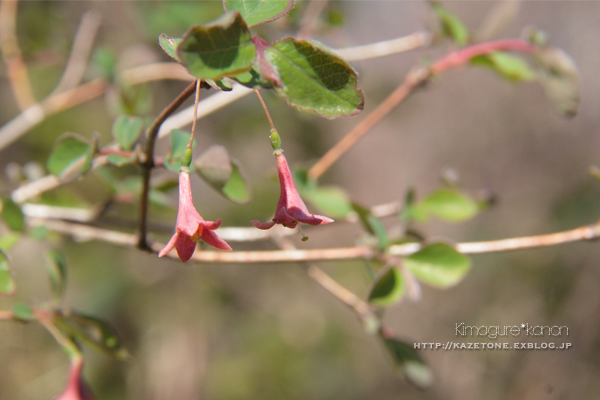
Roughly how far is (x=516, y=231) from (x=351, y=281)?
126cm

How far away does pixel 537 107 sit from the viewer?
10.6 feet

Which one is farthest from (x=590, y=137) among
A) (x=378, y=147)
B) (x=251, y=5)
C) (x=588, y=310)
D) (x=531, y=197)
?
(x=251, y=5)

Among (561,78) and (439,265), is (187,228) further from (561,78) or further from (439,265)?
(561,78)

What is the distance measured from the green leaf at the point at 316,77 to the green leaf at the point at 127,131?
253 mm

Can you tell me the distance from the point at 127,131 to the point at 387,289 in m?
0.44

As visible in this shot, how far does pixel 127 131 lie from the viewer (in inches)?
20.0

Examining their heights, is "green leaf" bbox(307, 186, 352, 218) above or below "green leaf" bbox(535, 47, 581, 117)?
below

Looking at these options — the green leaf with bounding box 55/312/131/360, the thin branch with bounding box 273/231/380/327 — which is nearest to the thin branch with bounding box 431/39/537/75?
the thin branch with bounding box 273/231/380/327

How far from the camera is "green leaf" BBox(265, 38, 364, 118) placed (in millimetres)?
315

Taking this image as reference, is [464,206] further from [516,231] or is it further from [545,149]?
[545,149]

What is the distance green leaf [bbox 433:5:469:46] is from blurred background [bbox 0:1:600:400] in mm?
92

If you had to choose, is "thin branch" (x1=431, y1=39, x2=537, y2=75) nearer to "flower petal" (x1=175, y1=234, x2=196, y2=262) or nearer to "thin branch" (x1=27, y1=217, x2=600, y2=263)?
"thin branch" (x1=27, y1=217, x2=600, y2=263)

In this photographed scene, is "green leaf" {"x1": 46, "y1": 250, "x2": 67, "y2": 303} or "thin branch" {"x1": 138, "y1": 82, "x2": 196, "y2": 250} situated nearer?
"thin branch" {"x1": 138, "y1": 82, "x2": 196, "y2": 250}

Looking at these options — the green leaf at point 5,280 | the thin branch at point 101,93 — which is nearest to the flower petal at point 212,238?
the green leaf at point 5,280
